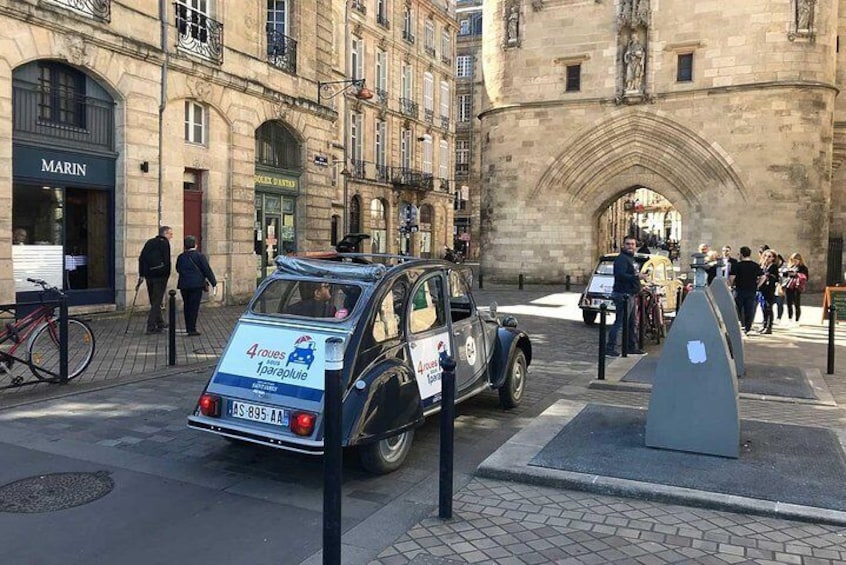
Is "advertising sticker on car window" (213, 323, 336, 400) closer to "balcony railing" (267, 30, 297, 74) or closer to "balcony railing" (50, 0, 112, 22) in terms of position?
"balcony railing" (50, 0, 112, 22)

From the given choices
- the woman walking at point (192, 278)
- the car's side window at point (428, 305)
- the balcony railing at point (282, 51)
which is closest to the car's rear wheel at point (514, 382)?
the car's side window at point (428, 305)

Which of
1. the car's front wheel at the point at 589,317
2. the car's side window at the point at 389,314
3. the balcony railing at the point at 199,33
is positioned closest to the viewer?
the car's side window at the point at 389,314

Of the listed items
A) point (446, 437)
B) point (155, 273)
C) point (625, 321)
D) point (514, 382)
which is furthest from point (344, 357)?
point (155, 273)

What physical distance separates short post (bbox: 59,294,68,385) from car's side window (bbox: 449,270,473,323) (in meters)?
4.43

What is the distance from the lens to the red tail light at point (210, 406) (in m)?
5.17

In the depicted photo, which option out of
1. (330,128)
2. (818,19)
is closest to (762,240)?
(818,19)

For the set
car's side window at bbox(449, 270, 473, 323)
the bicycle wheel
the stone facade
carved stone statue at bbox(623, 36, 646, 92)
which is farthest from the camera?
carved stone statue at bbox(623, 36, 646, 92)

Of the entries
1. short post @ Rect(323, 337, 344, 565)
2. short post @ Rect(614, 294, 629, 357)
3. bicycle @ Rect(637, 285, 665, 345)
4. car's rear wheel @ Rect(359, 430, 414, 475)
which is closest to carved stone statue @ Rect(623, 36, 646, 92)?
bicycle @ Rect(637, 285, 665, 345)

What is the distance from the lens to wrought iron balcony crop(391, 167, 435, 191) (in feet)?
136

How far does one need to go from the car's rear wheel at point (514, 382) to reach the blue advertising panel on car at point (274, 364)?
2.64 m

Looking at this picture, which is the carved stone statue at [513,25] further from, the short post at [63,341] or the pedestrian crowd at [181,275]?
the short post at [63,341]

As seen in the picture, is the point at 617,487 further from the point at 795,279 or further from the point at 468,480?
the point at 795,279

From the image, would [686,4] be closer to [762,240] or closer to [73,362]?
[762,240]

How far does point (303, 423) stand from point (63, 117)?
37.9 ft
